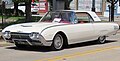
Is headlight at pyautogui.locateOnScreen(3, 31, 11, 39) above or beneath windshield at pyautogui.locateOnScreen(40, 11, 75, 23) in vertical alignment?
beneath

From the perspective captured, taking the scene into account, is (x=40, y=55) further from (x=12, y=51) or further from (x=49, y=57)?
(x=12, y=51)

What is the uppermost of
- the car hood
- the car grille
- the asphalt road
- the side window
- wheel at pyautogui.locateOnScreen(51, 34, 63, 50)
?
the side window

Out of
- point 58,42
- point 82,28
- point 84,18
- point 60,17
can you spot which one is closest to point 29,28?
point 58,42

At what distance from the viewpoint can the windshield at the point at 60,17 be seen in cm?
1391

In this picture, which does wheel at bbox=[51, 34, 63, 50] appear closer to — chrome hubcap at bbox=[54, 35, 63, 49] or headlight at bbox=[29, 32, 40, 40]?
chrome hubcap at bbox=[54, 35, 63, 49]

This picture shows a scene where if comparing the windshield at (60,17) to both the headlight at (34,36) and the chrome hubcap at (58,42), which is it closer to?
the chrome hubcap at (58,42)

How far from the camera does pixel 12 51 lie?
42.0 ft

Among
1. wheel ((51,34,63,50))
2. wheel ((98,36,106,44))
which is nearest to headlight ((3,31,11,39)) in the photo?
wheel ((51,34,63,50))

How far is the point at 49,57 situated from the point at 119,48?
3.69 metres

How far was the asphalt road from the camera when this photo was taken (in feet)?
36.6

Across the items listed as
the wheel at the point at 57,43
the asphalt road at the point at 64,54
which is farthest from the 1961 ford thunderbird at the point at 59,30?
the asphalt road at the point at 64,54

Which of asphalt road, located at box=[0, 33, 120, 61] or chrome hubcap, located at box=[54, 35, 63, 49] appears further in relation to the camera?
chrome hubcap, located at box=[54, 35, 63, 49]

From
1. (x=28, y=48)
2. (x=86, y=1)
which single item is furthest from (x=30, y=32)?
(x=86, y=1)

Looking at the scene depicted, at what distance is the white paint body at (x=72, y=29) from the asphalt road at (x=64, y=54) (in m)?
0.49
